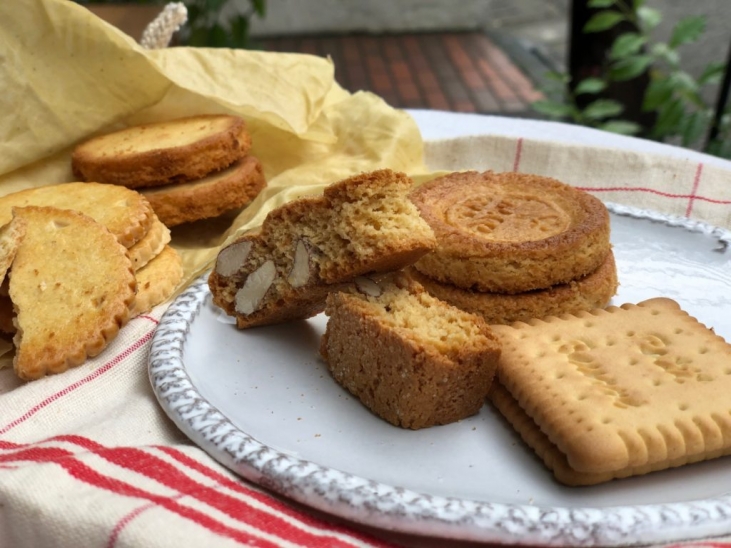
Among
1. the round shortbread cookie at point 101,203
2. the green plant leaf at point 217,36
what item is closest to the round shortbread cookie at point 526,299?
the round shortbread cookie at point 101,203

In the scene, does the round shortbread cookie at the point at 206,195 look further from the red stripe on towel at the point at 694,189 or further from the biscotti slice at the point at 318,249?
the red stripe on towel at the point at 694,189

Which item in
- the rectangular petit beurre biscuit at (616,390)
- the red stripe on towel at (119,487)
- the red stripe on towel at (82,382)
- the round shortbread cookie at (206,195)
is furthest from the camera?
the round shortbread cookie at (206,195)

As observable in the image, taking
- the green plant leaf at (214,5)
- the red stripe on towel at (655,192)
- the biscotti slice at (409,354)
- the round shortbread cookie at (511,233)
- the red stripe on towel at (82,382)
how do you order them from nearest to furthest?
the biscotti slice at (409,354), the red stripe on towel at (82,382), the round shortbread cookie at (511,233), the red stripe on towel at (655,192), the green plant leaf at (214,5)

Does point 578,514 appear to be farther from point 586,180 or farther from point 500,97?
point 500,97

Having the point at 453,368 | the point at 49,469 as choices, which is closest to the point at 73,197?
the point at 49,469

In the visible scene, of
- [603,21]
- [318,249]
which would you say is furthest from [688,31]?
[318,249]

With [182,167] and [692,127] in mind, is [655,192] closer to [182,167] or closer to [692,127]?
[692,127]

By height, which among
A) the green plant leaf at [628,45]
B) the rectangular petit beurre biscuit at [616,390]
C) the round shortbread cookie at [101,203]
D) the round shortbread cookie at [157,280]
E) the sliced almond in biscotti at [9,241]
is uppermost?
the green plant leaf at [628,45]

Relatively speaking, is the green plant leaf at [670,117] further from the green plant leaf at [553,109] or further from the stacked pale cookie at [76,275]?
the stacked pale cookie at [76,275]

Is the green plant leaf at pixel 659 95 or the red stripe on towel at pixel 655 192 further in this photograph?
the green plant leaf at pixel 659 95

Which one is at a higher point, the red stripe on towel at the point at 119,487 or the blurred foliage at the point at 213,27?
the red stripe on towel at the point at 119,487
